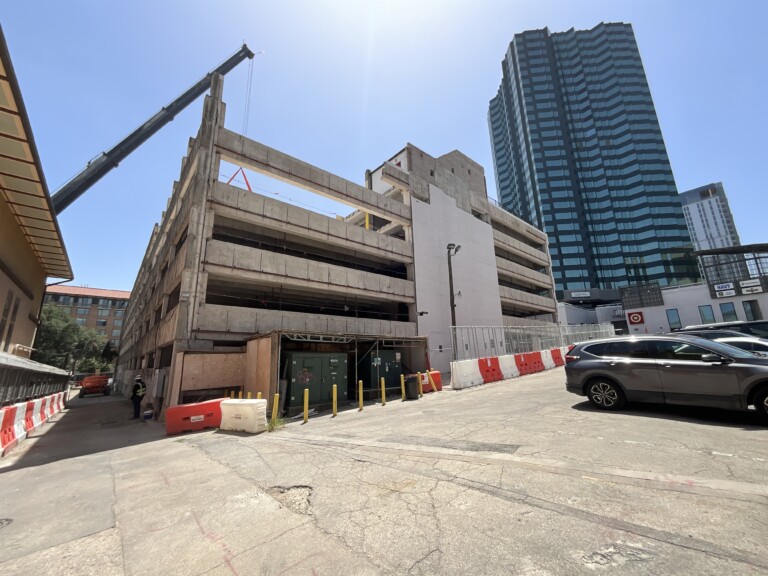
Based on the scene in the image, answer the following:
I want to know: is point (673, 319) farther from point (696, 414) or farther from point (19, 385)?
point (19, 385)

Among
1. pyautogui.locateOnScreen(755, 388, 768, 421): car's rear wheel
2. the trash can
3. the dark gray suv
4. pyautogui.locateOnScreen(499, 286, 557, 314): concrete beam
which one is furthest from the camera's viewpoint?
pyautogui.locateOnScreen(499, 286, 557, 314): concrete beam

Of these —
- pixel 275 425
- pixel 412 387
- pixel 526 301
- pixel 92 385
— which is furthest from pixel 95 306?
pixel 412 387

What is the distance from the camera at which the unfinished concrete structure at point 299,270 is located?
49.6 feet

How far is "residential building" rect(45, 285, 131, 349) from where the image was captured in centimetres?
8751

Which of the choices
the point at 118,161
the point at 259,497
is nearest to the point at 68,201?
the point at 118,161

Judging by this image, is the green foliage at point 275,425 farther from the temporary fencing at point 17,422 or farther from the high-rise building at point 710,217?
the high-rise building at point 710,217

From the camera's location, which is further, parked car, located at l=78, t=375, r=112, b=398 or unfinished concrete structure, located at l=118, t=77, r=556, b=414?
parked car, located at l=78, t=375, r=112, b=398

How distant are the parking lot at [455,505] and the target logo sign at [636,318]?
4583cm

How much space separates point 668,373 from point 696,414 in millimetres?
1061

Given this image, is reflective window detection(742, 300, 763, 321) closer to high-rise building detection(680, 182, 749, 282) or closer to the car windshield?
the car windshield

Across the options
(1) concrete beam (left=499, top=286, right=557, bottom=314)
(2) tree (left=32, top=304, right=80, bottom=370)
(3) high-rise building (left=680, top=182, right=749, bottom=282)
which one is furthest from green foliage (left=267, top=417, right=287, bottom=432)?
(3) high-rise building (left=680, top=182, right=749, bottom=282)

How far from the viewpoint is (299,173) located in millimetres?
20359

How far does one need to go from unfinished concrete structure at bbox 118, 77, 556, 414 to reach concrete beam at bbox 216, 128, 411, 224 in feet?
0.22

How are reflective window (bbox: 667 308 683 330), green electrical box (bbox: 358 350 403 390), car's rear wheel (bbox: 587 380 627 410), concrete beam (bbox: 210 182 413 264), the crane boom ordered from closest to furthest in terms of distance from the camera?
1. car's rear wheel (bbox: 587 380 627 410)
2. green electrical box (bbox: 358 350 403 390)
3. concrete beam (bbox: 210 182 413 264)
4. the crane boom
5. reflective window (bbox: 667 308 683 330)
